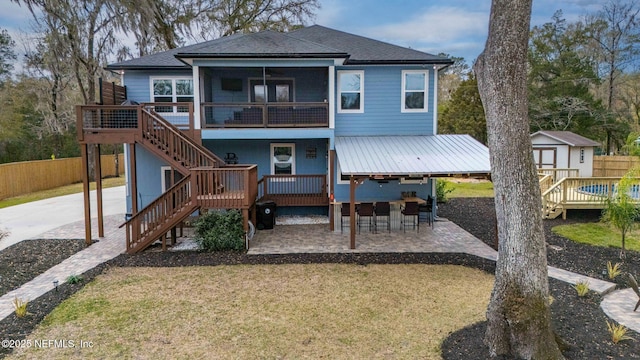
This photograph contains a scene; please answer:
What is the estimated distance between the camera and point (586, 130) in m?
28.4

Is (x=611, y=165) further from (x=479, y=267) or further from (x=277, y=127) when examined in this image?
(x=277, y=127)

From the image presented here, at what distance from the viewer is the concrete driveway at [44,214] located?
12.4 meters

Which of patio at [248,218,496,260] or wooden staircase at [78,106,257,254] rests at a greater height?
wooden staircase at [78,106,257,254]

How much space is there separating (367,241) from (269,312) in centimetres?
512

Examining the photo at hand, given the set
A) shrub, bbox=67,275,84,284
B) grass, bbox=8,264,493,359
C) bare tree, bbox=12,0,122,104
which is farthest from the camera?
bare tree, bbox=12,0,122,104

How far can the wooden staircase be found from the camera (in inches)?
394

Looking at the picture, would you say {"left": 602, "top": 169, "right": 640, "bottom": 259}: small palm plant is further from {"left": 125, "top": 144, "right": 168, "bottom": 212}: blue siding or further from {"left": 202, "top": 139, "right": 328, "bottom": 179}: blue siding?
{"left": 125, "top": 144, "right": 168, "bottom": 212}: blue siding

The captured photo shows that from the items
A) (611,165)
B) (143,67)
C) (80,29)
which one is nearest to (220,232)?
(143,67)

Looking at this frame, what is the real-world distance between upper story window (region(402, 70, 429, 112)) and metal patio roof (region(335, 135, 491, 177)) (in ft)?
3.77

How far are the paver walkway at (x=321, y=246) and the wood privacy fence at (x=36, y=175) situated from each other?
10573 millimetres

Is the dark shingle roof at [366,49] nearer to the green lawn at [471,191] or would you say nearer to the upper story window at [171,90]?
the upper story window at [171,90]

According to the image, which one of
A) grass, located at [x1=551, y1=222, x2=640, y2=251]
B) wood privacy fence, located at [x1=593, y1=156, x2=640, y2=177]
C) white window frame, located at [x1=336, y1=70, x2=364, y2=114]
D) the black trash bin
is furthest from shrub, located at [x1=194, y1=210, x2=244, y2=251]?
wood privacy fence, located at [x1=593, y1=156, x2=640, y2=177]

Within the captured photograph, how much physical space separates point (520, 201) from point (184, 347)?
198 inches

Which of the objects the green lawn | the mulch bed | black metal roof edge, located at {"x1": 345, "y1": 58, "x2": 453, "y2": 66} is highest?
black metal roof edge, located at {"x1": 345, "y1": 58, "x2": 453, "y2": 66}
